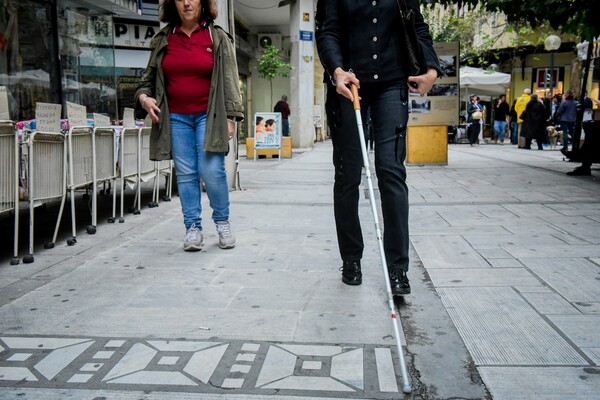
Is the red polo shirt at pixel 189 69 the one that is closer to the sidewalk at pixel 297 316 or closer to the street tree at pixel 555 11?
the sidewalk at pixel 297 316

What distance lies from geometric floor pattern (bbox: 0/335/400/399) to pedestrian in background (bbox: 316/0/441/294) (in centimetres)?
84

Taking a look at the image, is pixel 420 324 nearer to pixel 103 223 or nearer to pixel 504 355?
pixel 504 355

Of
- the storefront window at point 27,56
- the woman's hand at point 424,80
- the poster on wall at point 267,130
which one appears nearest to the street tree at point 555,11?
the poster on wall at point 267,130

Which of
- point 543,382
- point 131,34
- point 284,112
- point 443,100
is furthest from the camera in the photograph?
point 284,112

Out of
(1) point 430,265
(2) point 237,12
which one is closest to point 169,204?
(1) point 430,265

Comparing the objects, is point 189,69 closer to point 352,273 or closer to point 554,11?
point 352,273

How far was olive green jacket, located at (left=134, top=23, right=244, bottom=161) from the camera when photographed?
14.3ft

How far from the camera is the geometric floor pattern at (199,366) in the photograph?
2258 mm

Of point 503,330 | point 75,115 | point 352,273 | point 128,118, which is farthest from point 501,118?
point 503,330

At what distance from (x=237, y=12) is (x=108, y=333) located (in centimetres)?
2128

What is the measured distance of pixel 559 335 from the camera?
273 cm

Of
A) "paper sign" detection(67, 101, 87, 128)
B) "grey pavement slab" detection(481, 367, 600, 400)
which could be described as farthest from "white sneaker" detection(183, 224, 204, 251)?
"grey pavement slab" detection(481, 367, 600, 400)

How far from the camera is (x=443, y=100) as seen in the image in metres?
12.0

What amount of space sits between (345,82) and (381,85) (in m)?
0.33
